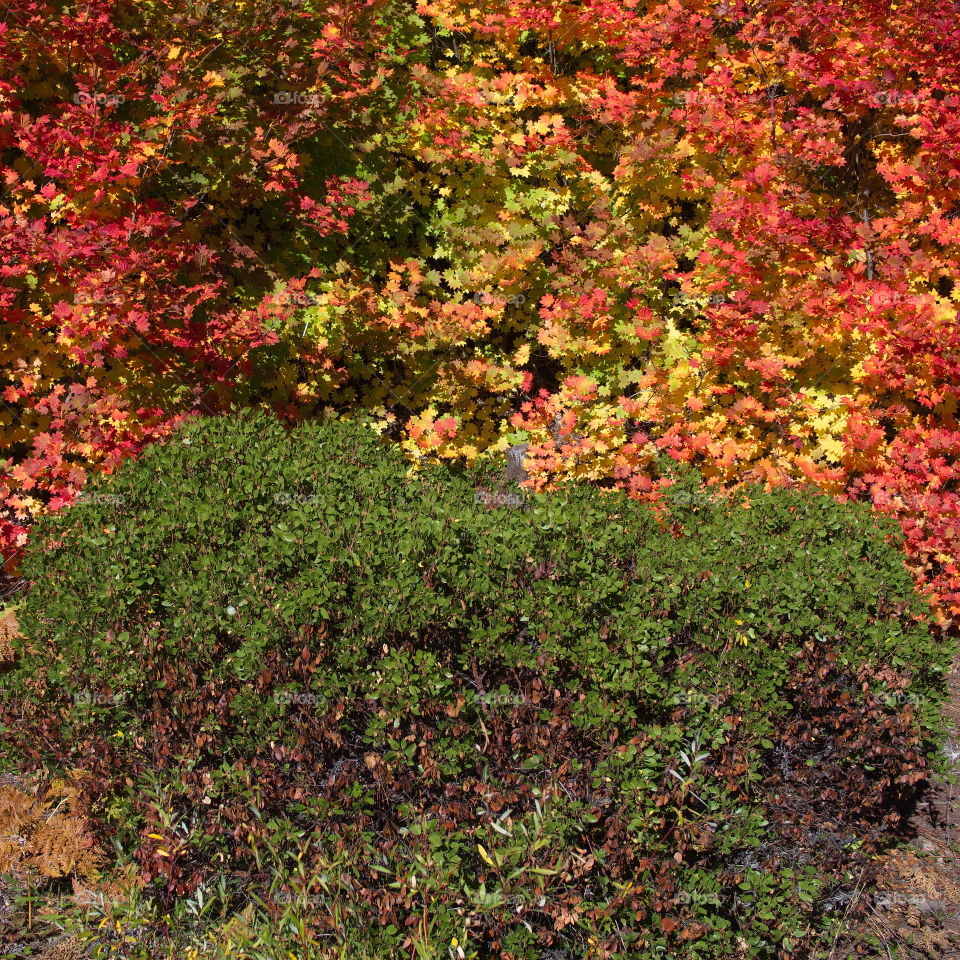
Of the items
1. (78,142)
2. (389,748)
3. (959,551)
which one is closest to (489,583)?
(389,748)

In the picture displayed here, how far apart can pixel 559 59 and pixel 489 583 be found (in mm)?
5211

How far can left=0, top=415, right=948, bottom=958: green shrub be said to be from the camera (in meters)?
3.09

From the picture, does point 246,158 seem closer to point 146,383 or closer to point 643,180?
point 146,383

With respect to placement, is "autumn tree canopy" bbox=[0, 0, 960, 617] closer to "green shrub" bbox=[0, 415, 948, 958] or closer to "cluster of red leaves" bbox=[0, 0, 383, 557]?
"cluster of red leaves" bbox=[0, 0, 383, 557]

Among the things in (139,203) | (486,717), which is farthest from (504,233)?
(486,717)

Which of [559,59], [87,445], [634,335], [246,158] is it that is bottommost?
[87,445]

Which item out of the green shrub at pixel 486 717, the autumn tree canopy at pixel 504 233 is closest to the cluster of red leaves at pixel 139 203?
the autumn tree canopy at pixel 504 233

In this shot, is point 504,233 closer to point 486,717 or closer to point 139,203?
point 139,203

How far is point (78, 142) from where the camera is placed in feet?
17.9

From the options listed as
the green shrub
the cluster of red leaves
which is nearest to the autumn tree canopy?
the cluster of red leaves

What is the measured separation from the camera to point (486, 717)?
10.8ft

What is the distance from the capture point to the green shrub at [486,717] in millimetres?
3088

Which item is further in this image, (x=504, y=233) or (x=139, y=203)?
(x=504, y=233)

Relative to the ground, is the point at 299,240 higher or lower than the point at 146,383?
higher
